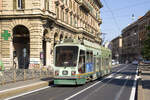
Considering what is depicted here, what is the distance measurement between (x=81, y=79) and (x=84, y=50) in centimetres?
202

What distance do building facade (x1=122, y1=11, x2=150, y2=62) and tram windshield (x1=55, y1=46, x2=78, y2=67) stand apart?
267ft

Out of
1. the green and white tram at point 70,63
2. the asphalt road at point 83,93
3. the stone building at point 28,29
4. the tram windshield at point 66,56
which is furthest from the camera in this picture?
the stone building at point 28,29

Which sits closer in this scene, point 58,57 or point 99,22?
point 58,57

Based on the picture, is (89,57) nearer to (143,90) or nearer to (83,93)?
(83,93)

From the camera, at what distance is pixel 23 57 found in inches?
1462

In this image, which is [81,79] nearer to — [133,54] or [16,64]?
[16,64]

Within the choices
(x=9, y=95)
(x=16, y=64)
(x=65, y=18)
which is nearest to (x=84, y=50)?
(x=9, y=95)

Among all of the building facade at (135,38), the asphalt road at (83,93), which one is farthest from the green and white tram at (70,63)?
the building facade at (135,38)

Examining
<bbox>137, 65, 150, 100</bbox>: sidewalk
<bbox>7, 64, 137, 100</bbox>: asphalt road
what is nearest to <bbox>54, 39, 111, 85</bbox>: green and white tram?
<bbox>7, 64, 137, 100</bbox>: asphalt road

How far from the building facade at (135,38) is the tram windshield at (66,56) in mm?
81351

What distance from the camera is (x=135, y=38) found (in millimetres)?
117875

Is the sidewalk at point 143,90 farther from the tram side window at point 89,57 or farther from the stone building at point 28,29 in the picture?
the stone building at point 28,29

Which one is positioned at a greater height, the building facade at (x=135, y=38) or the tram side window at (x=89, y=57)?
the building facade at (x=135, y=38)

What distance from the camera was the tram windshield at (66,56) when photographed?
1634cm
